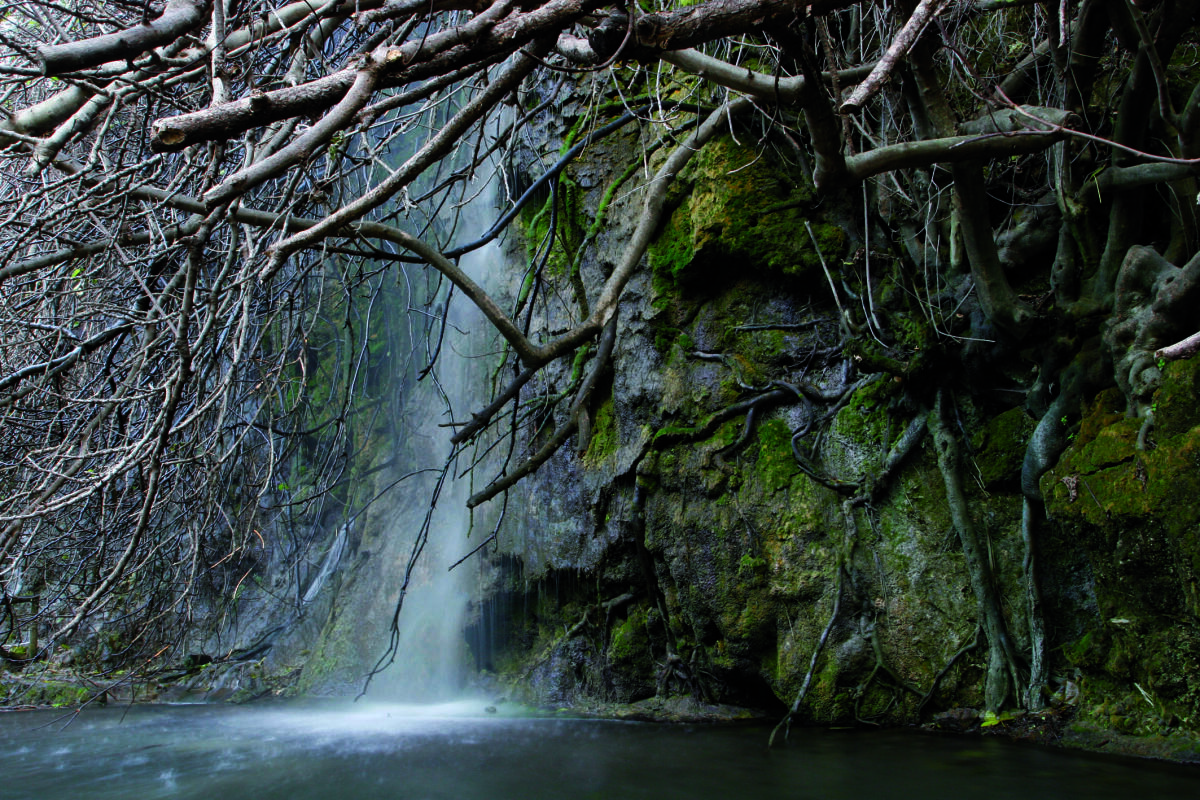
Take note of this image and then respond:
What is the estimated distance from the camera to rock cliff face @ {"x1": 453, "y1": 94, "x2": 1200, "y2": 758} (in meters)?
3.44

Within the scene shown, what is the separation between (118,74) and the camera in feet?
11.0

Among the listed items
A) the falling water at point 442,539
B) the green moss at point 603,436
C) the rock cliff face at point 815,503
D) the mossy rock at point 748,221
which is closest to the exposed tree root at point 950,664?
the rock cliff face at point 815,503

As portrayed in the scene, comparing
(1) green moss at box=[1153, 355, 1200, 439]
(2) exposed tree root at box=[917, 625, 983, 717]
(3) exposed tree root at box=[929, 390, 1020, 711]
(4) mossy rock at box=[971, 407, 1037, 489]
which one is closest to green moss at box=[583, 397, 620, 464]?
(3) exposed tree root at box=[929, 390, 1020, 711]

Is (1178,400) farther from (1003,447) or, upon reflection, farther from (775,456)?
(775,456)

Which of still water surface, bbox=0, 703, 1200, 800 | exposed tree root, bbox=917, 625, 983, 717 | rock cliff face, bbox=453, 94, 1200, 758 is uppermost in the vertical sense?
rock cliff face, bbox=453, 94, 1200, 758

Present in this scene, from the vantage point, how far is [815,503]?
4.67 metres

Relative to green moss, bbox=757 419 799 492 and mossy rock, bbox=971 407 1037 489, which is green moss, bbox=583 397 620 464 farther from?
mossy rock, bbox=971 407 1037 489

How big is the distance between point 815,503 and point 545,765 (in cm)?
212

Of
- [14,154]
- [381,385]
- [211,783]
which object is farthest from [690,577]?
[381,385]

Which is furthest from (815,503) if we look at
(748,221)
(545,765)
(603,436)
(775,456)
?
(545,765)

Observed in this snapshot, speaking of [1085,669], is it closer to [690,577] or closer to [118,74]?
[690,577]

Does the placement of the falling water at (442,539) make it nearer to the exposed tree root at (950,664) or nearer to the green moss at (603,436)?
the green moss at (603,436)

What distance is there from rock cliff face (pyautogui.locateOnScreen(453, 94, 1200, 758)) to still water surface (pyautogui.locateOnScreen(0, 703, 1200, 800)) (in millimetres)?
474

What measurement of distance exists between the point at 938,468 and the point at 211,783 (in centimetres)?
407
